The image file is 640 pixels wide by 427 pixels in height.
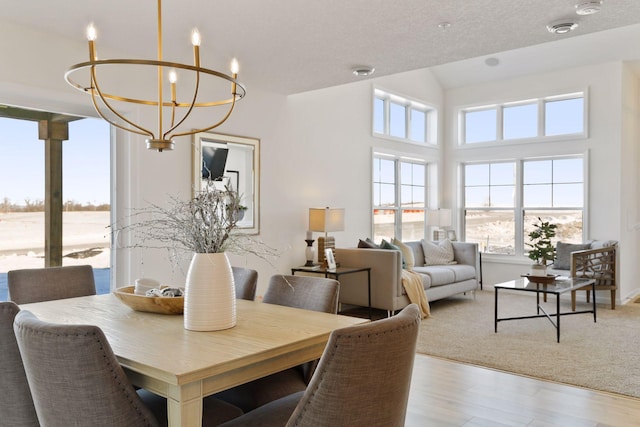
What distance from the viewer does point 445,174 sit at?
843cm

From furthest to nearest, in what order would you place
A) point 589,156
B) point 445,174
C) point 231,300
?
point 445,174
point 589,156
point 231,300

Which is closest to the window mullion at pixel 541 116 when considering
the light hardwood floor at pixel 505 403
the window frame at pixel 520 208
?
the window frame at pixel 520 208

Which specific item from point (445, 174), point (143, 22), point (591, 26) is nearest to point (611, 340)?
point (591, 26)

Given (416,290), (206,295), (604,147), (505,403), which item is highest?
(604,147)

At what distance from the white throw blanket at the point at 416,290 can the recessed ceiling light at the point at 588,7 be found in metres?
3.28

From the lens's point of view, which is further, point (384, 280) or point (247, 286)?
point (384, 280)

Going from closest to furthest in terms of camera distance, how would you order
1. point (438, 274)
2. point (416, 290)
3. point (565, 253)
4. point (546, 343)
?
1. point (546, 343)
2. point (416, 290)
3. point (438, 274)
4. point (565, 253)

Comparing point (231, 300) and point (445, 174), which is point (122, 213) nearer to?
point (231, 300)

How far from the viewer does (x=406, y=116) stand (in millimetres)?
7723

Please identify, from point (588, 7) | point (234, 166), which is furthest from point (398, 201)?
point (588, 7)

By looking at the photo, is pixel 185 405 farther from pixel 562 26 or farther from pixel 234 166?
pixel 234 166

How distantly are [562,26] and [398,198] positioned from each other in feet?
14.0

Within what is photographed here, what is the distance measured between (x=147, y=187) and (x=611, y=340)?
4.42 m

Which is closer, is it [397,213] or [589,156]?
[589,156]
